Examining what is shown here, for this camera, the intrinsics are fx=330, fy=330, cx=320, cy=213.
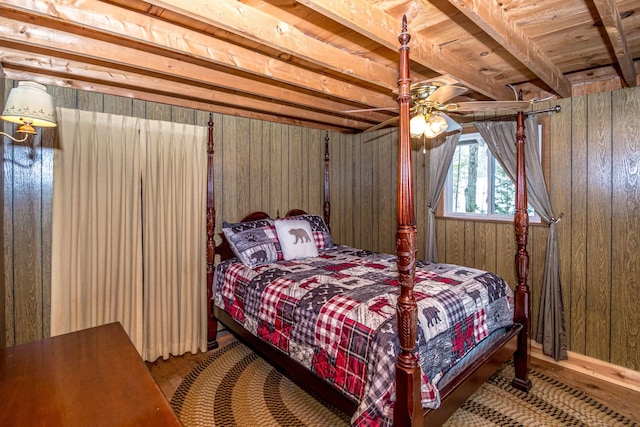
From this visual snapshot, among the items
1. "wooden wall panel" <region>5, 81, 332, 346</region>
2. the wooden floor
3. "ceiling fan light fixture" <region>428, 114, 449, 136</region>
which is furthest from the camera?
"wooden wall panel" <region>5, 81, 332, 346</region>

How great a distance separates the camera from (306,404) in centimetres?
230

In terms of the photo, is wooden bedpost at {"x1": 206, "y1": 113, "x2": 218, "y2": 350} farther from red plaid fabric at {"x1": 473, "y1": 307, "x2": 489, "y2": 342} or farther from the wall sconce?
red plaid fabric at {"x1": 473, "y1": 307, "x2": 489, "y2": 342}

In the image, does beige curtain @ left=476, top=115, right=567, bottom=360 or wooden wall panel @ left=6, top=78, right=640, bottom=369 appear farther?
beige curtain @ left=476, top=115, right=567, bottom=360

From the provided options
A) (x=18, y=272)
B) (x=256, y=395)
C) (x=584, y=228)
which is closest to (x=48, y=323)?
(x=18, y=272)

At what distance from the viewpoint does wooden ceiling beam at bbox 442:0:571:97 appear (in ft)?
5.12

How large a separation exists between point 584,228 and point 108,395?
339cm

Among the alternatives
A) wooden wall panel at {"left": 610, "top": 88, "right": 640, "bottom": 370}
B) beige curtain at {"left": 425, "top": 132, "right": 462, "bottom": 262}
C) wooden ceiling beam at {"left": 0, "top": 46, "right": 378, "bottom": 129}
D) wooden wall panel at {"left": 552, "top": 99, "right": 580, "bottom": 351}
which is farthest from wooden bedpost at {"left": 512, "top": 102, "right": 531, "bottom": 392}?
wooden ceiling beam at {"left": 0, "top": 46, "right": 378, "bottom": 129}

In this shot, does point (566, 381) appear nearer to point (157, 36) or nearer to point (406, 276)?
point (406, 276)

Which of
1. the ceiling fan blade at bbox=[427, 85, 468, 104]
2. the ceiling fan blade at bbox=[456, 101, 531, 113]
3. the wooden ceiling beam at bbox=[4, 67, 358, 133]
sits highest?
the wooden ceiling beam at bbox=[4, 67, 358, 133]

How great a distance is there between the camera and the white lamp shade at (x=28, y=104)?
156 cm

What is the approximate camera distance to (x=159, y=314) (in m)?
2.94

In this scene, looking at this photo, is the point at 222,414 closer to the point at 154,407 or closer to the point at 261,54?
the point at 154,407

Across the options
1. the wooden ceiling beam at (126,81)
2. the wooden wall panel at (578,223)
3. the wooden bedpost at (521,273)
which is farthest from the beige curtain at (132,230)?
the wooden wall panel at (578,223)

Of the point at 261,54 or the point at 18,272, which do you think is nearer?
the point at 261,54
